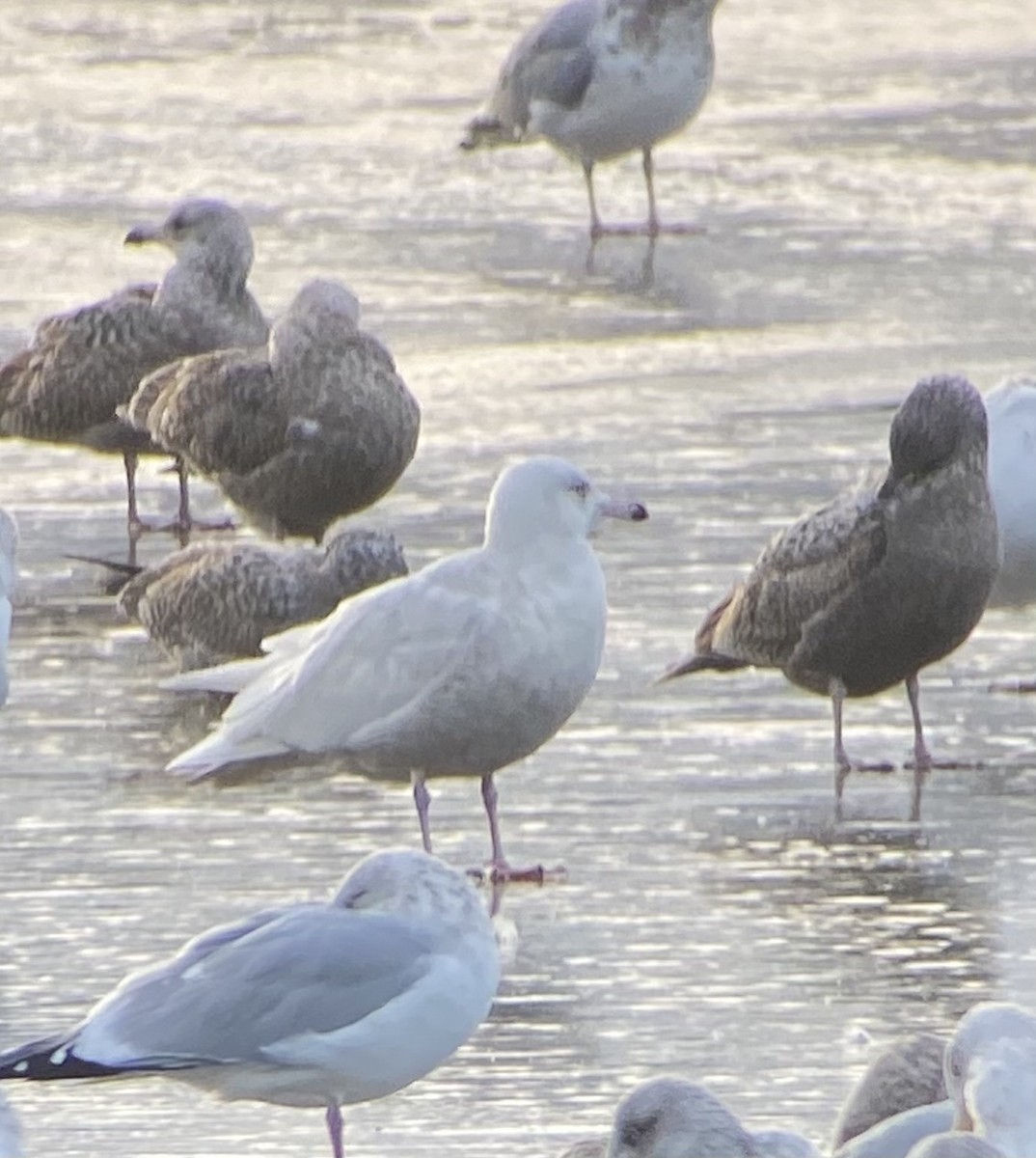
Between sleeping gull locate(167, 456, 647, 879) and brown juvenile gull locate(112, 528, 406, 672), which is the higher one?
sleeping gull locate(167, 456, 647, 879)

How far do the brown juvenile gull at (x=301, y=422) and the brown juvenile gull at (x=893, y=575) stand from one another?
2.40 metres

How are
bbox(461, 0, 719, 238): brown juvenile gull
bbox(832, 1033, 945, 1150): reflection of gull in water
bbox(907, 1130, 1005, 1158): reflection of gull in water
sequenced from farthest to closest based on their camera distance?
bbox(461, 0, 719, 238): brown juvenile gull < bbox(832, 1033, 945, 1150): reflection of gull in water < bbox(907, 1130, 1005, 1158): reflection of gull in water

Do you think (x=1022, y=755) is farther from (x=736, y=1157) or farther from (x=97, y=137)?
(x=97, y=137)

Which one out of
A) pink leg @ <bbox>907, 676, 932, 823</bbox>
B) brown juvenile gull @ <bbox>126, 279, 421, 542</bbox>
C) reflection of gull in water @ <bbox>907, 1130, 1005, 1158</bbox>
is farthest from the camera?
brown juvenile gull @ <bbox>126, 279, 421, 542</bbox>

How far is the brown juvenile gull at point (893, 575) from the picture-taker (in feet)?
30.6

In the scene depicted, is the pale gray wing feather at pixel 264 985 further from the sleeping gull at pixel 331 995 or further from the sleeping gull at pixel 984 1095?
the sleeping gull at pixel 984 1095

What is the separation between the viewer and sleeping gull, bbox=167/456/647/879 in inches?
329

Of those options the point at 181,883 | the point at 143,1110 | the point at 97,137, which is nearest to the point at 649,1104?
the point at 143,1110

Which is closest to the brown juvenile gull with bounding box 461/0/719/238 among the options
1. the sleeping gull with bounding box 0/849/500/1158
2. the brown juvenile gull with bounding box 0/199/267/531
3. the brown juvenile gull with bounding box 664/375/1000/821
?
the brown juvenile gull with bounding box 0/199/267/531

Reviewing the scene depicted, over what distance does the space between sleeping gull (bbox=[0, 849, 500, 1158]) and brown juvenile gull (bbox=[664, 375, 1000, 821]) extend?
A: 2856 millimetres

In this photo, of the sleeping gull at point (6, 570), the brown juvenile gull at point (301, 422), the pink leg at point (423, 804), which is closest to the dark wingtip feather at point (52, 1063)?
the pink leg at point (423, 804)

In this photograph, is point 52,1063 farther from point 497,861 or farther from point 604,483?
point 604,483

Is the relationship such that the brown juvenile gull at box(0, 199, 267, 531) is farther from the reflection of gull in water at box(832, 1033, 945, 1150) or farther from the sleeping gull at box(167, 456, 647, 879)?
the reflection of gull in water at box(832, 1033, 945, 1150)

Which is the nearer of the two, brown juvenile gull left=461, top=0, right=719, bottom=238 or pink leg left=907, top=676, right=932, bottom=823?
pink leg left=907, top=676, right=932, bottom=823
